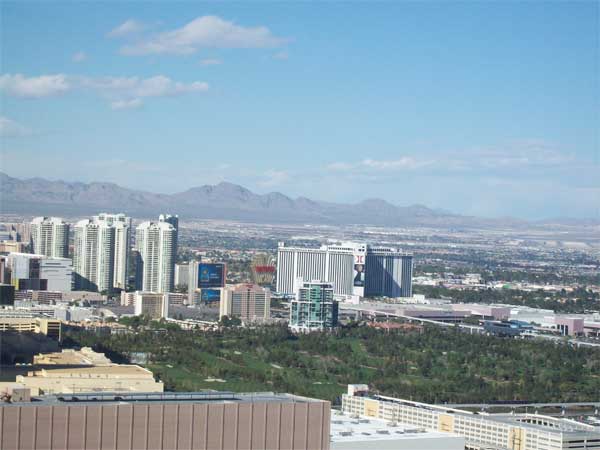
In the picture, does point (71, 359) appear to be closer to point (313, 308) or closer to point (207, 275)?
point (313, 308)

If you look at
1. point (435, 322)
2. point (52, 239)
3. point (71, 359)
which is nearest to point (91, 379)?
point (71, 359)

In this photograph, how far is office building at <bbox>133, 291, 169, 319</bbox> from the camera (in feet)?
133

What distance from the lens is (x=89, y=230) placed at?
1977 inches

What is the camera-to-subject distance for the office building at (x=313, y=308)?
39.6 m

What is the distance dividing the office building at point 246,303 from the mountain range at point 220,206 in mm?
59096

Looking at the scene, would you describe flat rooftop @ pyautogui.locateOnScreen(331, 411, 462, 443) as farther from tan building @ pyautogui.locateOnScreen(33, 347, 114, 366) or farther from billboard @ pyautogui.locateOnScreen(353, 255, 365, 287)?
billboard @ pyautogui.locateOnScreen(353, 255, 365, 287)

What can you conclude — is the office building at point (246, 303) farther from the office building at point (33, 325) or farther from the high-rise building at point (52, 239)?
the high-rise building at point (52, 239)

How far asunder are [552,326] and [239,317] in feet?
30.9

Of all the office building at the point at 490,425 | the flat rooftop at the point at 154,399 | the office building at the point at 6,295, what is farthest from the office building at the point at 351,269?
the flat rooftop at the point at 154,399

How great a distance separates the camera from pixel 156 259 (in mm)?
49344

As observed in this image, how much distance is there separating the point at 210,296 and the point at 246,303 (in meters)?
4.57

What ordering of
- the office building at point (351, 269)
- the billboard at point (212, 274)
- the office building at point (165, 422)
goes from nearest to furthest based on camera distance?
the office building at point (165, 422) < the billboard at point (212, 274) < the office building at point (351, 269)

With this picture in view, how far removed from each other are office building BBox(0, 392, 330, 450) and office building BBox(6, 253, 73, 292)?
36576mm

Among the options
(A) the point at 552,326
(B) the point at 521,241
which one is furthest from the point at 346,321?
(B) the point at 521,241
